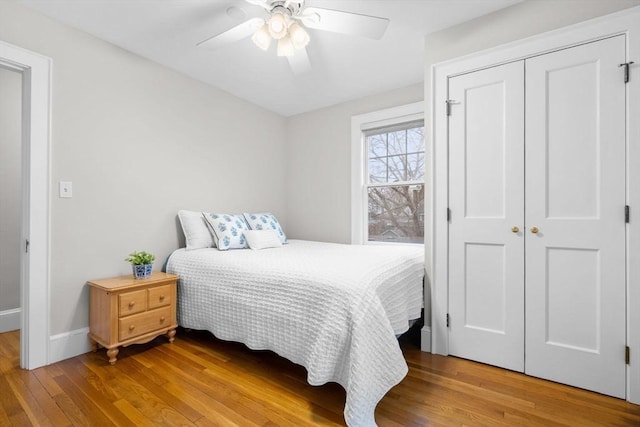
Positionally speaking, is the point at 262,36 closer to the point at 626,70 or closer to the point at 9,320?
the point at 626,70

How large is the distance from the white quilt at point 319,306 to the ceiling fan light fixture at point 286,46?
1.42 metres

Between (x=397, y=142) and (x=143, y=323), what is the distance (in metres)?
2.97

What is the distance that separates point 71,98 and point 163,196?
0.98 m

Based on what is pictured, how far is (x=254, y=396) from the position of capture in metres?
1.75

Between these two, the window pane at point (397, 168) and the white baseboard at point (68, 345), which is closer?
the white baseboard at point (68, 345)

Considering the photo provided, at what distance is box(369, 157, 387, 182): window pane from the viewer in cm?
354

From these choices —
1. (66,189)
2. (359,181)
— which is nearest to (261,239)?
(359,181)

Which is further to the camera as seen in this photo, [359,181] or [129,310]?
[359,181]

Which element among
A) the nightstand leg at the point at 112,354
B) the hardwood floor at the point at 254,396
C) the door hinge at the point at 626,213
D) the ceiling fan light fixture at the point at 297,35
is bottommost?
the hardwood floor at the point at 254,396

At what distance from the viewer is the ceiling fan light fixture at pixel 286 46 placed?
1954mm

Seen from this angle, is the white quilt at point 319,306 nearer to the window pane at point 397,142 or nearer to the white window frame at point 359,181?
the white window frame at point 359,181

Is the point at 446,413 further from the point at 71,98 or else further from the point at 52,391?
the point at 71,98

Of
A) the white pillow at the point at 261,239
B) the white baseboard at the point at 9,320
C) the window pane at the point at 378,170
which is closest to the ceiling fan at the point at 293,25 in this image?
the white pillow at the point at 261,239

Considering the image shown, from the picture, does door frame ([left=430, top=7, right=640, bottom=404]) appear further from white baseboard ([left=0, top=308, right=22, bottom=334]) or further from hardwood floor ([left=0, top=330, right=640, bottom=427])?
white baseboard ([left=0, top=308, right=22, bottom=334])
